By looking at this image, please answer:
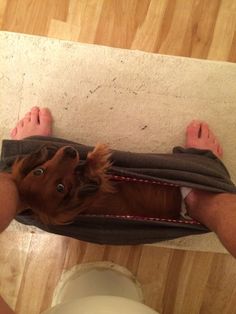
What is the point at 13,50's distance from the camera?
1.02 m

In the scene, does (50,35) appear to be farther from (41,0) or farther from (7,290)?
(7,290)

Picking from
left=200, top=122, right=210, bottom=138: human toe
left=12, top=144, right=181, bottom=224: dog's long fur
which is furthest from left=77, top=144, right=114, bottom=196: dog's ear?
left=200, top=122, right=210, bottom=138: human toe

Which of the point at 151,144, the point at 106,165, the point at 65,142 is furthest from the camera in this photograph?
the point at 151,144

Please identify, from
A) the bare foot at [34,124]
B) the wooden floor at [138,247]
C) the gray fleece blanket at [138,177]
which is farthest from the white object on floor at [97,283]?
the bare foot at [34,124]

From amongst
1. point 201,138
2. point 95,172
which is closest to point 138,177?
point 95,172

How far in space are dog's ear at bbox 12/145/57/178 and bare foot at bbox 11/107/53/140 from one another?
184 millimetres

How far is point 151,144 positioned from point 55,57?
35 centimetres

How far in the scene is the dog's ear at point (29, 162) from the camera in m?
0.78

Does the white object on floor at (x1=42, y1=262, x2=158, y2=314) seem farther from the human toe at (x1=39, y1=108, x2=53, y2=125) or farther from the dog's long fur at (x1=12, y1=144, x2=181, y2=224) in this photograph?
the human toe at (x1=39, y1=108, x2=53, y2=125)

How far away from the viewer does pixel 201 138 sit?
102cm

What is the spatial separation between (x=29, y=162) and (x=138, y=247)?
427 millimetres

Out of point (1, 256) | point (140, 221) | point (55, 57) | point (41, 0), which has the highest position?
point (41, 0)

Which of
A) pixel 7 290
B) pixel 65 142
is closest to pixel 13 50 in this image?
pixel 65 142

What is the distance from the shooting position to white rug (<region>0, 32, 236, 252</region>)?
1029 mm
